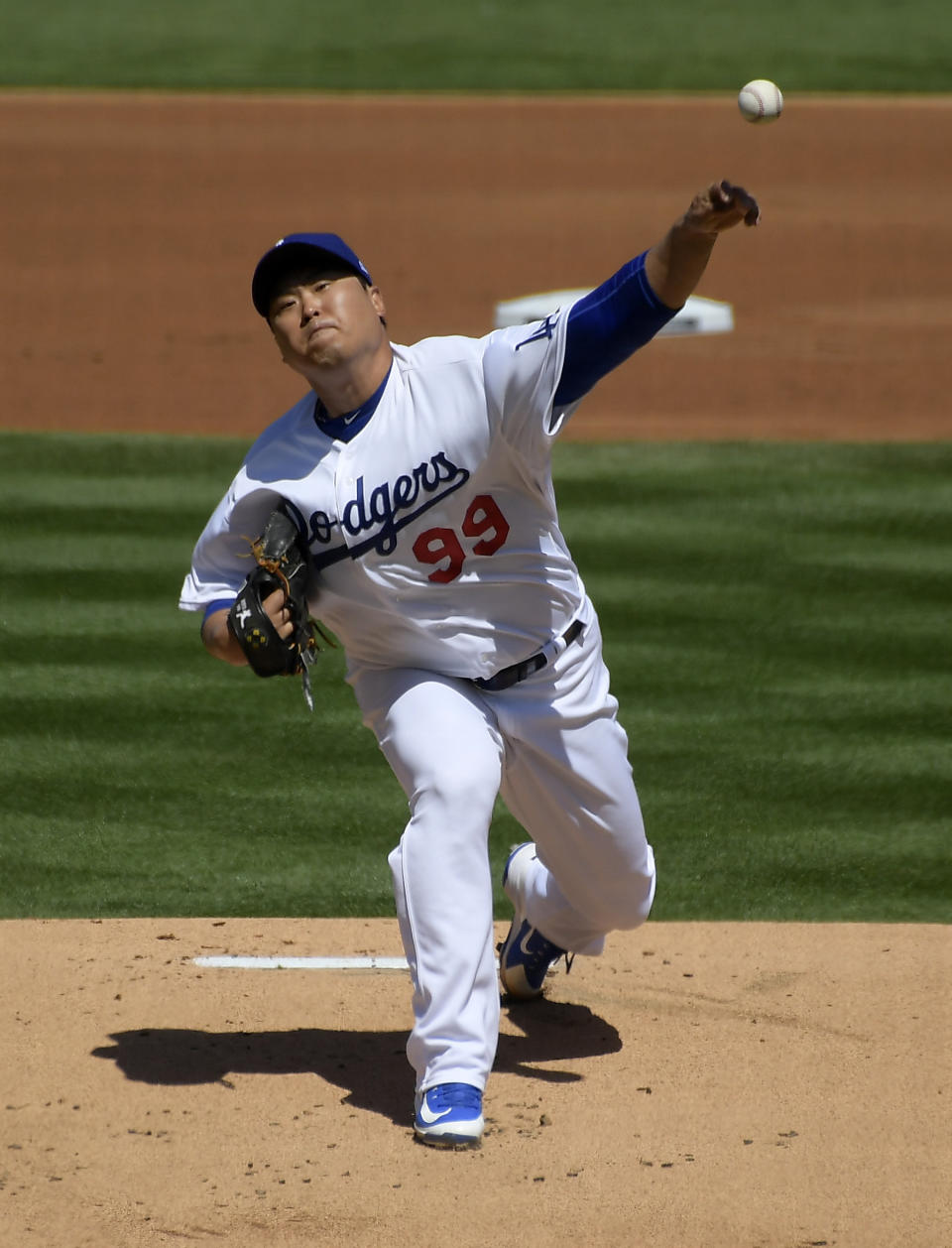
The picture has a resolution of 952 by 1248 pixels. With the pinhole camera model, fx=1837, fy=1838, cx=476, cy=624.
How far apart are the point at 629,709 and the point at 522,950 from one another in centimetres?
227

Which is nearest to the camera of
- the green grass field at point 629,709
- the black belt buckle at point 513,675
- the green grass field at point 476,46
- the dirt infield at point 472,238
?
the black belt buckle at point 513,675

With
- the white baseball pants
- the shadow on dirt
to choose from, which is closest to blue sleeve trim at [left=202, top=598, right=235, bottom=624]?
the white baseball pants

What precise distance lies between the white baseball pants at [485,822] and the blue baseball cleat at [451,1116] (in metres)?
0.03

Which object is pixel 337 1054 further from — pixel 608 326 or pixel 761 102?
pixel 761 102

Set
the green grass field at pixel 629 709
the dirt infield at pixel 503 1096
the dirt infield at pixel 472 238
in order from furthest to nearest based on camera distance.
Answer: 1. the dirt infield at pixel 472 238
2. the green grass field at pixel 629 709
3. the dirt infield at pixel 503 1096

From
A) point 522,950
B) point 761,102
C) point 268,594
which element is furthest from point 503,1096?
point 761,102

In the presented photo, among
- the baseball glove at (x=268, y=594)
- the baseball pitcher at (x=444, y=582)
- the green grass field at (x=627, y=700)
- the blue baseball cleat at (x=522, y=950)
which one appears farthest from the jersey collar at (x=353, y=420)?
the green grass field at (x=627, y=700)

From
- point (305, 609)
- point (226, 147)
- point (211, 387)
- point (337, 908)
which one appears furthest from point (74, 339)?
point (305, 609)

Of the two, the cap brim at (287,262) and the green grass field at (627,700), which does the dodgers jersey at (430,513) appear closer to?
the cap brim at (287,262)

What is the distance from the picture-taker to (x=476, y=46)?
20.5 meters

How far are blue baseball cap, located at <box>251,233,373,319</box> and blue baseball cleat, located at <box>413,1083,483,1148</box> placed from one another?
5.02ft

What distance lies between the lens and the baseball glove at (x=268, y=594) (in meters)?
3.46

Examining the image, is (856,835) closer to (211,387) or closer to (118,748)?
(118,748)

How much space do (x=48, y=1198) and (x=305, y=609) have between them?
1171 mm
